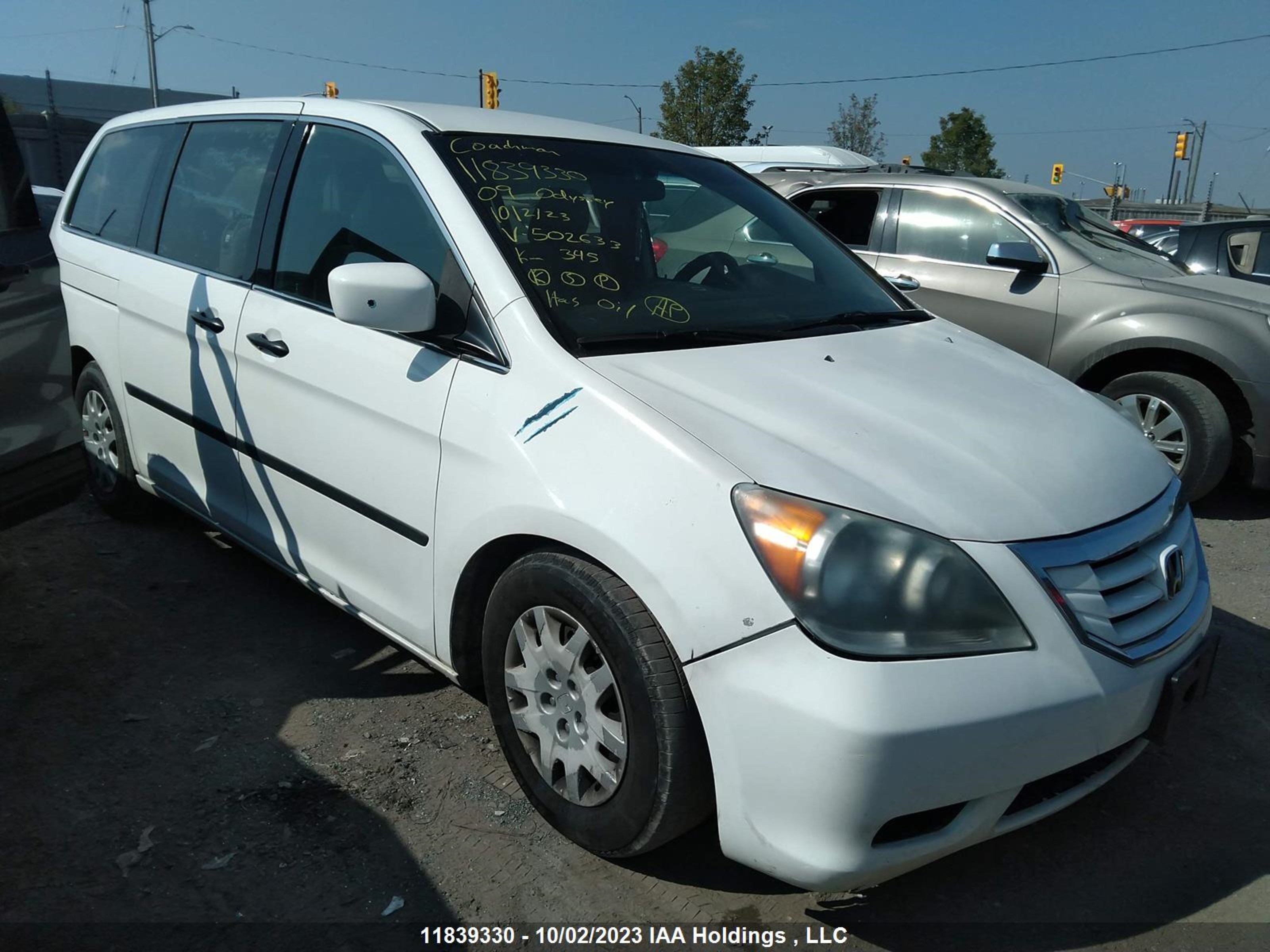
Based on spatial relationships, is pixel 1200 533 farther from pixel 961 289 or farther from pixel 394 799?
pixel 394 799

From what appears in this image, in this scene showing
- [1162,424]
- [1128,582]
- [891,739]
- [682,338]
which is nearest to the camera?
[891,739]

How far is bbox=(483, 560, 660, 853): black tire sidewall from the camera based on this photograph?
2176 mm

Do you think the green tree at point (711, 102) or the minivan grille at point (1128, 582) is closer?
the minivan grille at point (1128, 582)

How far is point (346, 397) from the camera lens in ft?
9.53

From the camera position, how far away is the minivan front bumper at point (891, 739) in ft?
6.31

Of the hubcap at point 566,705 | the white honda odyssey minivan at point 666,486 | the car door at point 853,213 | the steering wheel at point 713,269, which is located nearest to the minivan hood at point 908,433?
the white honda odyssey minivan at point 666,486

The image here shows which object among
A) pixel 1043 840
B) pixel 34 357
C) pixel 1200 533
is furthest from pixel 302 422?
pixel 1200 533

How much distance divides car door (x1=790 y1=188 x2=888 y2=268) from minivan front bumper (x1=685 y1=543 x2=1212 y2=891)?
4.95 m

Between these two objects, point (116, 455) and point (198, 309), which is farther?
point (116, 455)

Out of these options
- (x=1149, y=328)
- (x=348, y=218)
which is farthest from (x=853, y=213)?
(x=348, y=218)

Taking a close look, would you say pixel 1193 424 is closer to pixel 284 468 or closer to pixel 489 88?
pixel 284 468

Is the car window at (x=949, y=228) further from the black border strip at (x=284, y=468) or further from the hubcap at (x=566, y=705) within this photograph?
the hubcap at (x=566, y=705)

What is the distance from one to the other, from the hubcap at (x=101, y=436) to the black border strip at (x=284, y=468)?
0.41 meters

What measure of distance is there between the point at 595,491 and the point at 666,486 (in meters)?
0.18
